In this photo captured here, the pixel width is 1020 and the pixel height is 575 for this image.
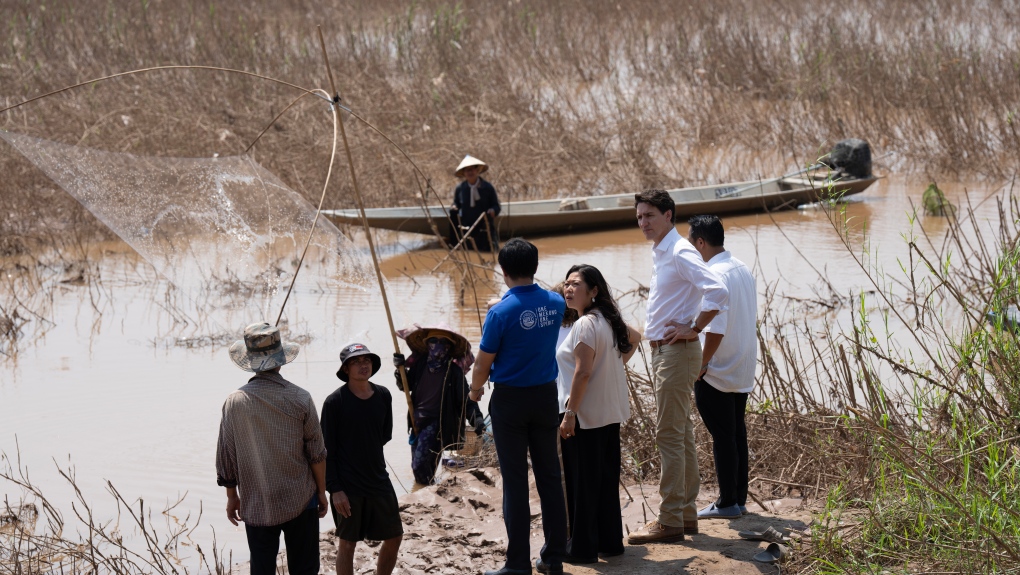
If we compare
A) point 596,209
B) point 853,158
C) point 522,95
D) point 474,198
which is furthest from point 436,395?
point 522,95

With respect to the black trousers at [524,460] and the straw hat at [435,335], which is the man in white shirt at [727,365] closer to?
the black trousers at [524,460]

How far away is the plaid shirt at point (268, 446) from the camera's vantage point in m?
3.73

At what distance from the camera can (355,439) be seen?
160 inches

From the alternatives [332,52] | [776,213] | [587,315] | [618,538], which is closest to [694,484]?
[618,538]

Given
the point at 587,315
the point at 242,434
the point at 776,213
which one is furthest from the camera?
the point at 776,213

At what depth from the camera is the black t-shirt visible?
4.04 m

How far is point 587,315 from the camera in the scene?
421 centimetres

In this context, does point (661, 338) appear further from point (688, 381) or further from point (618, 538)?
point (618, 538)

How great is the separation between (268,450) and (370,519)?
61 centimetres

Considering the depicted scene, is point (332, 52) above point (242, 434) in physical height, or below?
above

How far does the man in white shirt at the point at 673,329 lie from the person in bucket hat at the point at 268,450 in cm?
141

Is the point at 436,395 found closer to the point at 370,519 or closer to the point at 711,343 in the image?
the point at 370,519

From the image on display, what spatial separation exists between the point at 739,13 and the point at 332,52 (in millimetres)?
9767

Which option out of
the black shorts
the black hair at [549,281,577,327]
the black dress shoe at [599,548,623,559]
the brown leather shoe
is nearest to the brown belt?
the black hair at [549,281,577,327]
